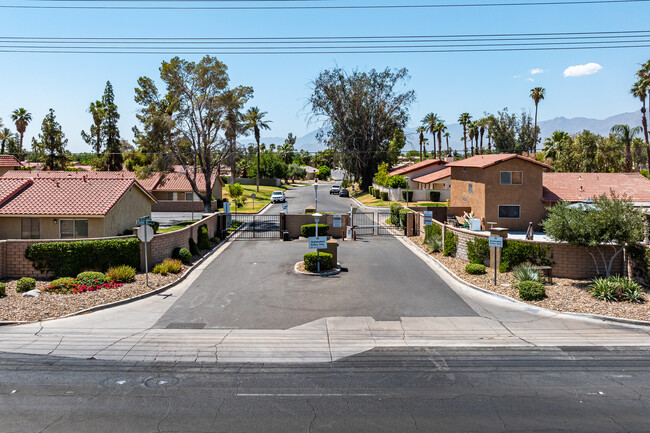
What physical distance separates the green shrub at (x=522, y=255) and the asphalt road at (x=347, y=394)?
A: 941 cm

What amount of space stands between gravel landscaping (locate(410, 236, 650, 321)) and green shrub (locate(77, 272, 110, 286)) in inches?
632

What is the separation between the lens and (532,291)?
19.7 m

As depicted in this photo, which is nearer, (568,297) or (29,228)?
(568,297)

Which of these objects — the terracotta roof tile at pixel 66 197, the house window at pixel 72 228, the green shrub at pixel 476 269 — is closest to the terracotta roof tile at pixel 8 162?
the terracotta roof tile at pixel 66 197

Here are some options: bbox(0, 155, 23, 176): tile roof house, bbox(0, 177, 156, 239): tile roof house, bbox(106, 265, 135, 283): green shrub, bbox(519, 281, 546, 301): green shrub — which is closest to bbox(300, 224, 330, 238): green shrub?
bbox(0, 177, 156, 239): tile roof house

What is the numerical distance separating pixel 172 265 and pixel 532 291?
16.1 m

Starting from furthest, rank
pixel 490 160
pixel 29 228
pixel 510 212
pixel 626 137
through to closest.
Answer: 1. pixel 626 137
2. pixel 490 160
3. pixel 510 212
4. pixel 29 228

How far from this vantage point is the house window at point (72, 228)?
2825 centimetres

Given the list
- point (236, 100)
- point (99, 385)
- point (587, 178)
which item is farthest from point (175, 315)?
point (587, 178)

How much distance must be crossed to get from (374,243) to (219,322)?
60.9ft

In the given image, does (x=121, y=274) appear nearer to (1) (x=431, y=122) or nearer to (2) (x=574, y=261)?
(2) (x=574, y=261)

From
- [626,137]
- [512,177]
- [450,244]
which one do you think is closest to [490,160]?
[512,177]

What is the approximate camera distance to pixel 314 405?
409 inches

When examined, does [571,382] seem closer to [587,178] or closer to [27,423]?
[27,423]
